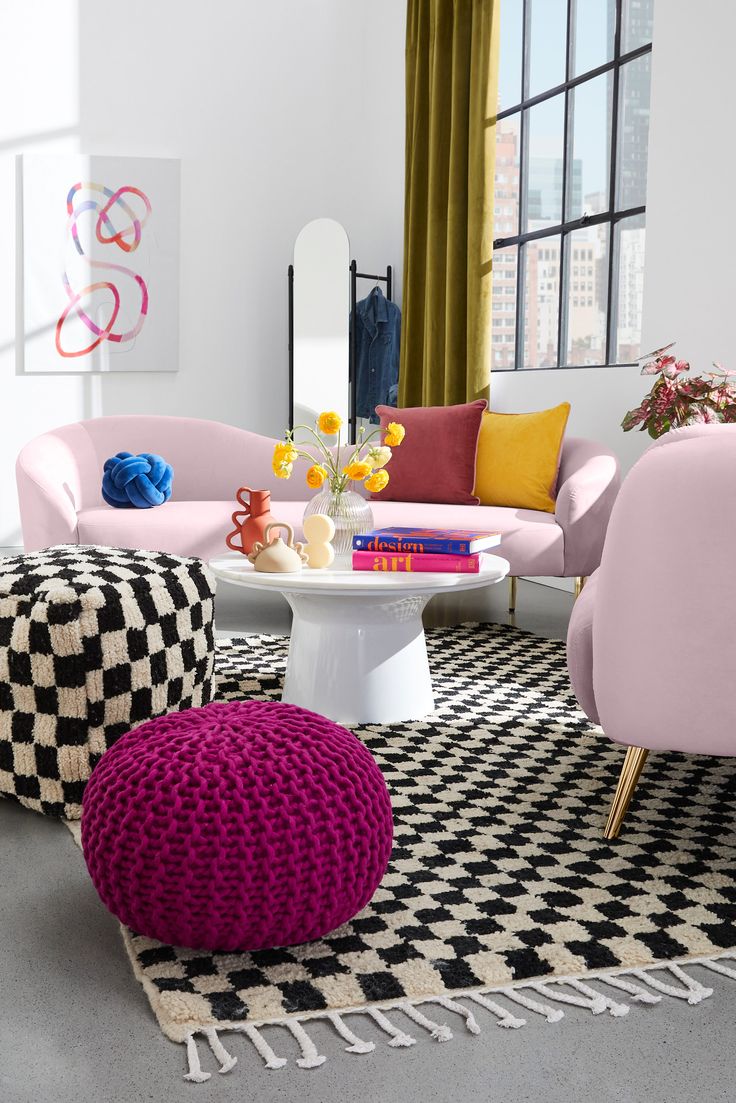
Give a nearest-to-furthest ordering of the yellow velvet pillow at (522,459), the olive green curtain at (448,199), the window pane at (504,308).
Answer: the yellow velvet pillow at (522,459) → the olive green curtain at (448,199) → the window pane at (504,308)

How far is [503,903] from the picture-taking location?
165cm

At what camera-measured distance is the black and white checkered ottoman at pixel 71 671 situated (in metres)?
1.94

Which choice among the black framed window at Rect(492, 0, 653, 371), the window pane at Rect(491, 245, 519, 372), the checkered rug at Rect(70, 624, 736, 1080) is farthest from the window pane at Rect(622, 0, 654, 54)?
the checkered rug at Rect(70, 624, 736, 1080)

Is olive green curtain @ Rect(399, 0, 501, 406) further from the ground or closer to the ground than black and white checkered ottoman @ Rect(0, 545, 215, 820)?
further from the ground

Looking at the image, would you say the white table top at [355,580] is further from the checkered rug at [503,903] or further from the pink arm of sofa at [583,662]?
the pink arm of sofa at [583,662]

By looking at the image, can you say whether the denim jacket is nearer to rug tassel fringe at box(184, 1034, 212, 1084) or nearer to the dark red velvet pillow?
the dark red velvet pillow

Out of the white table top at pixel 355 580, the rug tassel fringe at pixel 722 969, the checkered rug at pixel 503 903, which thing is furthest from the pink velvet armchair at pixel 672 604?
the white table top at pixel 355 580

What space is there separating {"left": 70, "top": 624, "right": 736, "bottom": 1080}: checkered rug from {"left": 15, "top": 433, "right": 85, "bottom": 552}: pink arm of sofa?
143 centimetres

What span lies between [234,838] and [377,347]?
4771mm

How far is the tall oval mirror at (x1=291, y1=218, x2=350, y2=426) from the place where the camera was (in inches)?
221

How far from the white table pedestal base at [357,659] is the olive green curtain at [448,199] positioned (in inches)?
104

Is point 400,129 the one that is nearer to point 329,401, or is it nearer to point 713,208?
point 329,401

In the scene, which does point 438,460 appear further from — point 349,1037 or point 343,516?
point 349,1037

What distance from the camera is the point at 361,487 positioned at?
420 centimetres
